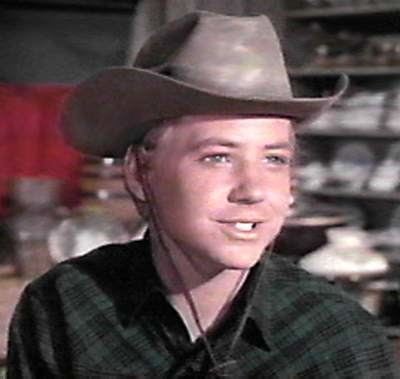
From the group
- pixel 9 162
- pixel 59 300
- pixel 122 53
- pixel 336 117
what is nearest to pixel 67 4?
pixel 122 53

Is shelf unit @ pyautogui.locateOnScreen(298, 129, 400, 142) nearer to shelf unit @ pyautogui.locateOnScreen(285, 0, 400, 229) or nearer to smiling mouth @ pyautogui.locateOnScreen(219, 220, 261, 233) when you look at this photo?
shelf unit @ pyautogui.locateOnScreen(285, 0, 400, 229)

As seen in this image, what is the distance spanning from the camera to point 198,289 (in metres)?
1.07

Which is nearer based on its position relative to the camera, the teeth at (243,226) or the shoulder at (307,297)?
the teeth at (243,226)

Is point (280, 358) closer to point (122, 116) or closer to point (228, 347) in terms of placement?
point (228, 347)

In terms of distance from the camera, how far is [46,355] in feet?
3.76

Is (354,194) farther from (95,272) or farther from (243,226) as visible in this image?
(243,226)

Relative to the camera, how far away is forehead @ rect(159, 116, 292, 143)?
101 centimetres

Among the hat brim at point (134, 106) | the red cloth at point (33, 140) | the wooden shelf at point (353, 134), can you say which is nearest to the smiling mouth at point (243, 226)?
the hat brim at point (134, 106)

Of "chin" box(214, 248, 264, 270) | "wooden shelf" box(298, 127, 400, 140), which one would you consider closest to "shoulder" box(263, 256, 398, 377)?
"chin" box(214, 248, 264, 270)

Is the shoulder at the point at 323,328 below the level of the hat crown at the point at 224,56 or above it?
below

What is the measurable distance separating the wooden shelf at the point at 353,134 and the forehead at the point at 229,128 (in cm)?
243

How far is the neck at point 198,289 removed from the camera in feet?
3.49

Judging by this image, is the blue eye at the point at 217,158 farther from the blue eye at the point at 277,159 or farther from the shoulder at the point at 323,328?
the shoulder at the point at 323,328

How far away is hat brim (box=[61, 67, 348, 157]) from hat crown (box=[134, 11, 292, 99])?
0.02 m
